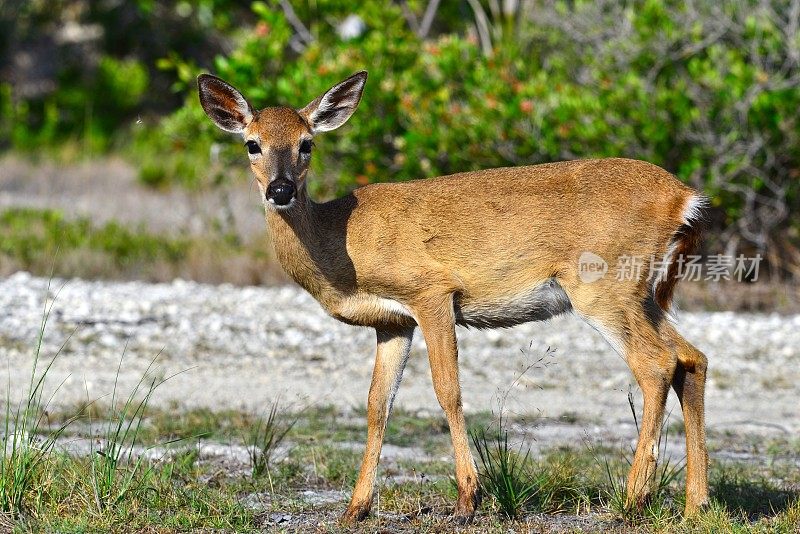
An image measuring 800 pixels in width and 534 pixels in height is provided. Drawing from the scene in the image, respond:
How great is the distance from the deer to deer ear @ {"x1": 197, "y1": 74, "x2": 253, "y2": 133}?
0.63 feet

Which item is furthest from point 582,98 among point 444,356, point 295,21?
point 444,356

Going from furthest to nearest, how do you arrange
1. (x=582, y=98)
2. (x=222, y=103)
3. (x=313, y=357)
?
(x=582, y=98) < (x=313, y=357) < (x=222, y=103)

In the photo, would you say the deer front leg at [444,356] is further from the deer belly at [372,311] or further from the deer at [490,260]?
the deer belly at [372,311]

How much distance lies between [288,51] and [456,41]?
761 cm

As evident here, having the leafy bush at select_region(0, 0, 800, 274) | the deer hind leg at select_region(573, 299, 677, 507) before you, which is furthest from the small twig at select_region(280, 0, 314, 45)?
the deer hind leg at select_region(573, 299, 677, 507)

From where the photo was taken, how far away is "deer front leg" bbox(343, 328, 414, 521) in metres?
5.93

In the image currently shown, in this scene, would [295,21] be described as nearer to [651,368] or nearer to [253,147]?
[253,147]

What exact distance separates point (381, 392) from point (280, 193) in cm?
114

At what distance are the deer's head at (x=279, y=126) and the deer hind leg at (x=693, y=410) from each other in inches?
80.9

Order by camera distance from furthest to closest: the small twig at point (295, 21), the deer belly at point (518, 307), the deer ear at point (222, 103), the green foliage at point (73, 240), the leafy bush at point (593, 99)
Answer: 1. the small twig at point (295, 21)
2. the green foliage at point (73, 240)
3. the leafy bush at point (593, 99)
4. the deer ear at point (222, 103)
5. the deer belly at point (518, 307)

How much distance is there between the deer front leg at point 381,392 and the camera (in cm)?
593

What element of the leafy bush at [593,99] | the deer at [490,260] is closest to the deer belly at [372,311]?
the deer at [490,260]

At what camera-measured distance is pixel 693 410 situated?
240 inches

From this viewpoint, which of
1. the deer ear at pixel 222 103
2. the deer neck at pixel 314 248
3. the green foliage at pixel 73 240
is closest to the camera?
the deer neck at pixel 314 248
